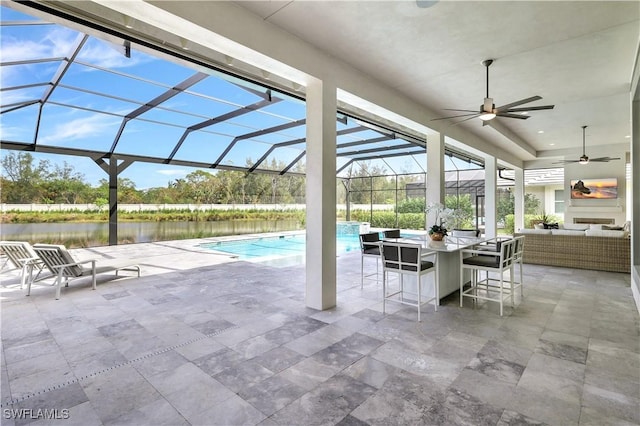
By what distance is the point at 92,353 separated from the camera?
263cm

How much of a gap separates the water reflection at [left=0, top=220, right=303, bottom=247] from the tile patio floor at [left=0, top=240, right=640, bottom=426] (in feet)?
17.1

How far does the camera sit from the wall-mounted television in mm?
9906

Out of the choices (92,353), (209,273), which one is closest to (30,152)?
(209,273)

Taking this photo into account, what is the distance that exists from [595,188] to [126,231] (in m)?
15.5

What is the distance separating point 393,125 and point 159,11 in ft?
16.9

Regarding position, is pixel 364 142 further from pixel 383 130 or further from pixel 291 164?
pixel 291 164

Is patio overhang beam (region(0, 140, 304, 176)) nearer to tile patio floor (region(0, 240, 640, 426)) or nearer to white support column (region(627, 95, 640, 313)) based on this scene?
tile patio floor (region(0, 240, 640, 426))

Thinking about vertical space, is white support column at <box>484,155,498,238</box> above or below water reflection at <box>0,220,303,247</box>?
above

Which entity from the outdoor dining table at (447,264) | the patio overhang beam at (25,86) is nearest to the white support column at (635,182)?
the outdoor dining table at (447,264)

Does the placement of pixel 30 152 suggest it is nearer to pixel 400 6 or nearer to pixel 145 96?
pixel 145 96

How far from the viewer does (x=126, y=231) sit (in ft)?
32.5

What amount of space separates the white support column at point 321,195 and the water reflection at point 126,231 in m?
8.37

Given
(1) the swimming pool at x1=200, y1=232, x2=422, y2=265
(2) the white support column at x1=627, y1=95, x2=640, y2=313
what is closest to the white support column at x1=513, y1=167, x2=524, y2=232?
(1) the swimming pool at x1=200, y1=232, x2=422, y2=265

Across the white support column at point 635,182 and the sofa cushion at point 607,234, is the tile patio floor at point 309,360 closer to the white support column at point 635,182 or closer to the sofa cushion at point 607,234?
the white support column at point 635,182
